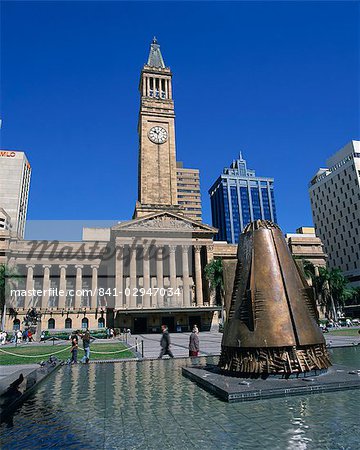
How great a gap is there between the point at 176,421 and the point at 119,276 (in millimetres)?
56493

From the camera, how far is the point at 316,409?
7.39 m

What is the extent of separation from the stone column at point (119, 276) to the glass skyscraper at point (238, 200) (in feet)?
331

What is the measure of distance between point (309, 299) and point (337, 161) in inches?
3755

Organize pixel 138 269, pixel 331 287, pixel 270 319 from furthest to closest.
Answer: pixel 138 269 → pixel 331 287 → pixel 270 319

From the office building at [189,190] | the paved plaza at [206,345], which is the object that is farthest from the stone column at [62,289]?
the office building at [189,190]

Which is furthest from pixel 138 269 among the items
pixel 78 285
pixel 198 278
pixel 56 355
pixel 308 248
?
pixel 56 355

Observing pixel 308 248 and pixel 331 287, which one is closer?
pixel 331 287

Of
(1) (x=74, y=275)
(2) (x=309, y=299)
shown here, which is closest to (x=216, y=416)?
(2) (x=309, y=299)

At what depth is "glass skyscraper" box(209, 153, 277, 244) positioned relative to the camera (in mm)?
164625

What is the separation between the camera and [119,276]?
62188 millimetres

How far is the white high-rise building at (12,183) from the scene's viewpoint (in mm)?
109312

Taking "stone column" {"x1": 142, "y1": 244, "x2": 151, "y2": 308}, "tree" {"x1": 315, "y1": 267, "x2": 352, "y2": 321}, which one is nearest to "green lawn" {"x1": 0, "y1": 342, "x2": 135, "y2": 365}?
"stone column" {"x1": 142, "y1": 244, "x2": 151, "y2": 308}

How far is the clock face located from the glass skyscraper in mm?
88523

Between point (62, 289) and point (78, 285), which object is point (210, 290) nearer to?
point (78, 285)
